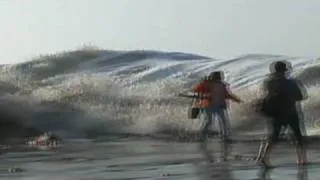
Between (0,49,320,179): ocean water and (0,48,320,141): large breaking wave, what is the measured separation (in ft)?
0.15

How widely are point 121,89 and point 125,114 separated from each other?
668 centimetres

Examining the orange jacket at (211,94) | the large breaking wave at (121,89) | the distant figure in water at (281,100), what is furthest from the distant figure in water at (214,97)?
the large breaking wave at (121,89)

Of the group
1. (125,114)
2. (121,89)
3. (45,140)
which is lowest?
(45,140)

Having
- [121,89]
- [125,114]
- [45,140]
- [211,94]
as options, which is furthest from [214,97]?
[121,89]

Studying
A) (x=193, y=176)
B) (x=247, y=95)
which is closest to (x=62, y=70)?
(x=247, y=95)

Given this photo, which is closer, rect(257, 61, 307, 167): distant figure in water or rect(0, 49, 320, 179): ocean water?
rect(257, 61, 307, 167): distant figure in water

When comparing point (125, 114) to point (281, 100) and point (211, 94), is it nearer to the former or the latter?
point (211, 94)

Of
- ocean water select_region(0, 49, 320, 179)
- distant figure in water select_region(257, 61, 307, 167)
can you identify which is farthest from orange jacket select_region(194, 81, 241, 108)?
distant figure in water select_region(257, 61, 307, 167)

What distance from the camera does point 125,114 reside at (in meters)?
31.8

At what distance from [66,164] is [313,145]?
6.90 m

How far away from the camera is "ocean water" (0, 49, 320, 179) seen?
15.5m

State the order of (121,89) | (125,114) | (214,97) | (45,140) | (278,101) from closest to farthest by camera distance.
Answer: (278,101)
(214,97)
(45,140)
(125,114)
(121,89)

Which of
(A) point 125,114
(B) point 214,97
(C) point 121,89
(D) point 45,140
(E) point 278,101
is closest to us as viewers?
(E) point 278,101

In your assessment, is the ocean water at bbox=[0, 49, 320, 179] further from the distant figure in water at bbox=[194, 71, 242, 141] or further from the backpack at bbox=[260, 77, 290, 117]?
the backpack at bbox=[260, 77, 290, 117]
